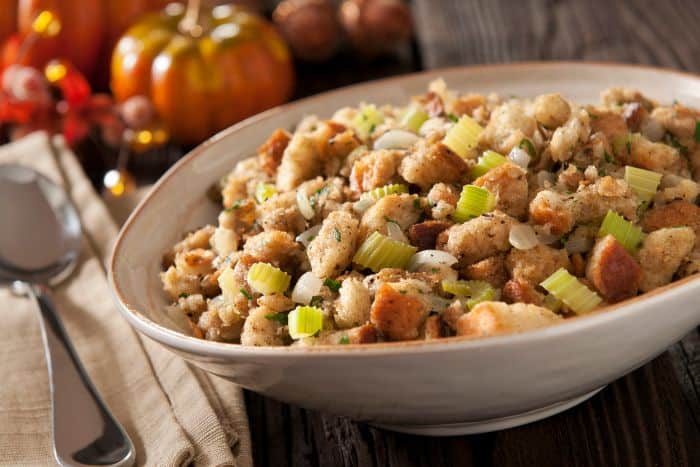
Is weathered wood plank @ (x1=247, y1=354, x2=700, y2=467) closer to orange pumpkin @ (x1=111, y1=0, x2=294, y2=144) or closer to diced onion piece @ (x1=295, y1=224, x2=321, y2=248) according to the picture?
diced onion piece @ (x1=295, y1=224, x2=321, y2=248)

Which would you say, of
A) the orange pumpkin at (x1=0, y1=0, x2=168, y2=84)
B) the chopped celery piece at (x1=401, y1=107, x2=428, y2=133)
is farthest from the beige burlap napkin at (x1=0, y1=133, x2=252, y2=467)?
the orange pumpkin at (x1=0, y1=0, x2=168, y2=84)

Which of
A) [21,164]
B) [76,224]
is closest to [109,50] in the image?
[21,164]

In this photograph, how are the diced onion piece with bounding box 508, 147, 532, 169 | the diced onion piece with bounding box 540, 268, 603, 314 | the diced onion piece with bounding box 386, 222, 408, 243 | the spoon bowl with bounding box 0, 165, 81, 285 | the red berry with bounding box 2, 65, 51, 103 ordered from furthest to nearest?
the red berry with bounding box 2, 65, 51, 103, the spoon bowl with bounding box 0, 165, 81, 285, the diced onion piece with bounding box 508, 147, 532, 169, the diced onion piece with bounding box 386, 222, 408, 243, the diced onion piece with bounding box 540, 268, 603, 314

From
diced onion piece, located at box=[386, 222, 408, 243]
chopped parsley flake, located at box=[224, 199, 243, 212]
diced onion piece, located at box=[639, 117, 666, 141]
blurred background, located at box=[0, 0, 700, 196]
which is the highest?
diced onion piece, located at box=[386, 222, 408, 243]

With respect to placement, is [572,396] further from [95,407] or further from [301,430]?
[95,407]

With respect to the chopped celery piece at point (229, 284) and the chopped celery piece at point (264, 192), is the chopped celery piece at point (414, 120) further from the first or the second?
the chopped celery piece at point (229, 284)

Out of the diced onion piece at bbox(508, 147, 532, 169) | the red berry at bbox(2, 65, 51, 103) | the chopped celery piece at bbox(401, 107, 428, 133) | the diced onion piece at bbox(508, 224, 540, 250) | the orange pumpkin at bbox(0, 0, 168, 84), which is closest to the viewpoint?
the diced onion piece at bbox(508, 224, 540, 250)

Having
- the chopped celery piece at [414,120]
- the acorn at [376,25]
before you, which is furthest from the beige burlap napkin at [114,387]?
the acorn at [376,25]
